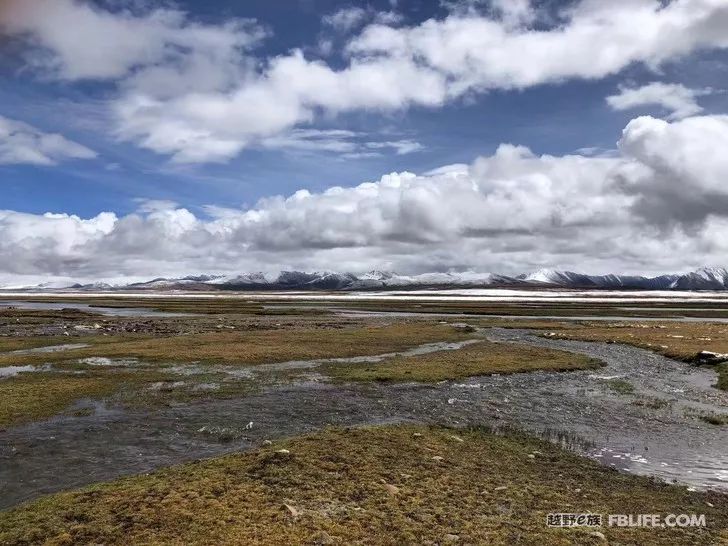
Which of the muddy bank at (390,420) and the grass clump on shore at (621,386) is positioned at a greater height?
the muddy bank at (390,420)

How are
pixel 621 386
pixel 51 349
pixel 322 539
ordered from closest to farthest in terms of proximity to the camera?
pixel 322 539
pixel 621 386
pixel 51 349

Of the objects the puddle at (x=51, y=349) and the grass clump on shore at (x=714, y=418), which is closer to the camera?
the grass clump on shore at (x=714, y=418)

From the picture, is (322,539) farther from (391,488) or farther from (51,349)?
(51,349)

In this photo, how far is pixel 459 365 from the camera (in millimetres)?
42750

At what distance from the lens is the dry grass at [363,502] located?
12.3 m

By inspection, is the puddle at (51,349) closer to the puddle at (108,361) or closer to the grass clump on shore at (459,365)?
the puddle at (108,361)

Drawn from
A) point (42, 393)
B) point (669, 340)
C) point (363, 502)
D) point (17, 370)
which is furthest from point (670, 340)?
point (17, 370)

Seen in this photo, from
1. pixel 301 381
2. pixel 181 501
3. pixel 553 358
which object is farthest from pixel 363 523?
pixel 553 358

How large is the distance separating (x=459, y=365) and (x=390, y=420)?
62.9 ft

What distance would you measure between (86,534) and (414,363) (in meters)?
33.8

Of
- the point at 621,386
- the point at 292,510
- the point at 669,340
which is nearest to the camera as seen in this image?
the point at 292,510

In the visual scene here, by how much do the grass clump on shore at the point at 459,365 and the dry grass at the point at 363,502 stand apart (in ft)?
59.8

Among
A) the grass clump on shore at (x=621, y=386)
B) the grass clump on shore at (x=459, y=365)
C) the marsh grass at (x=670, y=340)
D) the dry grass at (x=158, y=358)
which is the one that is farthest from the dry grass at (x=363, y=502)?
the marsh grass at (x=670, y=340)

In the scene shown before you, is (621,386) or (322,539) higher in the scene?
(322,539)
